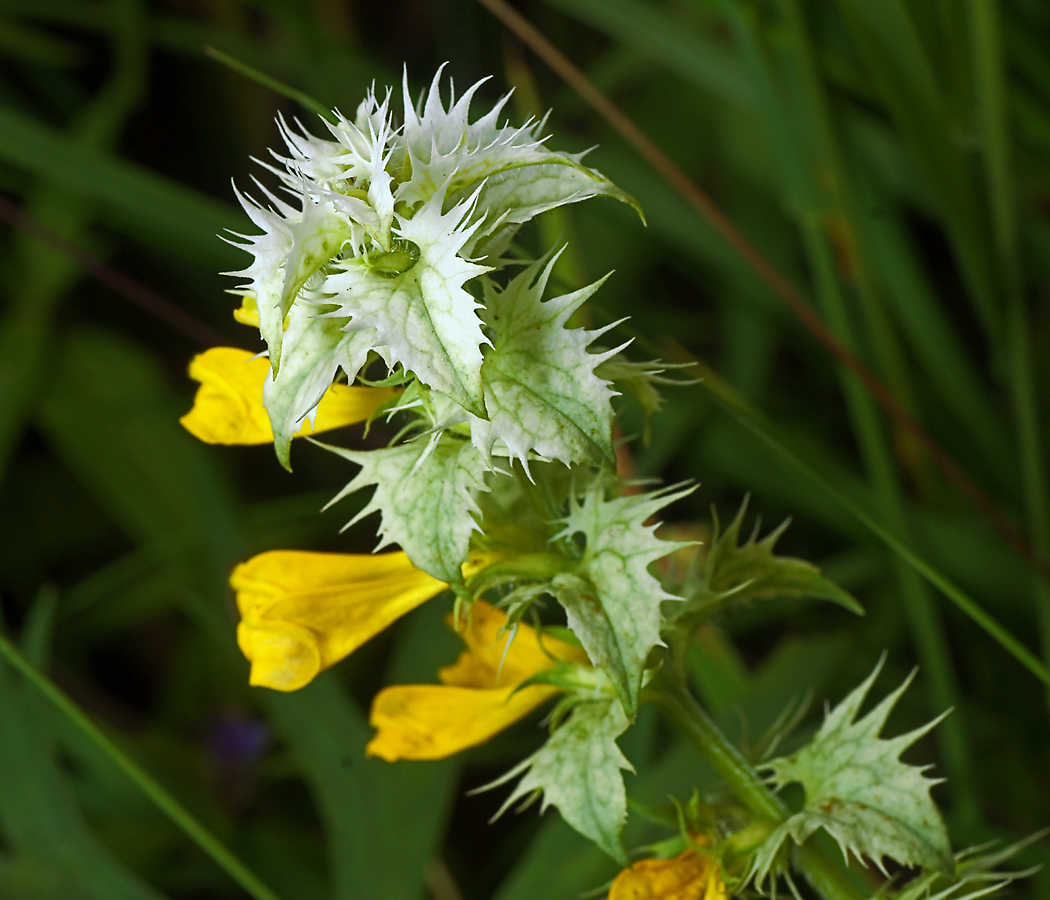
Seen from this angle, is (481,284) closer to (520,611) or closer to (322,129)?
(520,611)

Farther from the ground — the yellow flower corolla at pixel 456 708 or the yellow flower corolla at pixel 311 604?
the yellow flower corolla at pixel 311 604

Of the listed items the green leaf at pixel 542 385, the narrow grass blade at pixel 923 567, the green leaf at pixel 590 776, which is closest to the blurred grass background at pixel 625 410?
the narrow grass blade at pixel 923 567

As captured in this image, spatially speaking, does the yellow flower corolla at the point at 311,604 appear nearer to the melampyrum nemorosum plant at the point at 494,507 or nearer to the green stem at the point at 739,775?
the melampyrum nemorosum plant at the point at 494,507

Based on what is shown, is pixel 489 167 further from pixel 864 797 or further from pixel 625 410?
pixel 625 410

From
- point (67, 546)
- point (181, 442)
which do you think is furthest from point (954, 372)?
point (67, 546)

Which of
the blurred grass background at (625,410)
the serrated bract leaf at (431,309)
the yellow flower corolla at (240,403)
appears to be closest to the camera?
the serrated bract leaf at (431,309)

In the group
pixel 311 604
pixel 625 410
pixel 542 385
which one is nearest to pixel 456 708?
pixel 311 604
